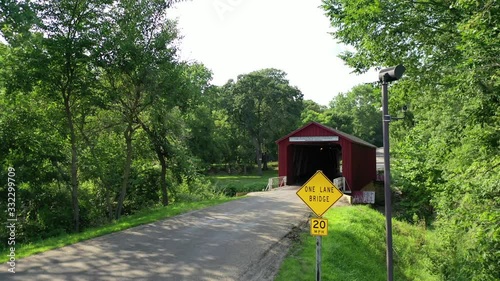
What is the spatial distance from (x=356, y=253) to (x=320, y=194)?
14.2 feet

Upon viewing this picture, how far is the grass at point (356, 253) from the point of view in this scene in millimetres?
7633

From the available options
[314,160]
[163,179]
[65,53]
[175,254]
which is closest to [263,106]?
[314,160]

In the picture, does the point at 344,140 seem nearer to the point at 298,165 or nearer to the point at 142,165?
the point at 298,165

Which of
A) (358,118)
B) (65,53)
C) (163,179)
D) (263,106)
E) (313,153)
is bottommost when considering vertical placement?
(163,179)

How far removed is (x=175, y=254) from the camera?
762cm

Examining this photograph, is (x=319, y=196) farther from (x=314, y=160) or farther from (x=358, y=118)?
(x=358, y=118)

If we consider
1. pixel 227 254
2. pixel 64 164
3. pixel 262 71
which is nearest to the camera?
pixel 227 254

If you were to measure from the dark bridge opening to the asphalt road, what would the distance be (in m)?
14.7

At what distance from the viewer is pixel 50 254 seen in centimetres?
744

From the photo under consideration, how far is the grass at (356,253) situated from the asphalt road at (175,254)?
501mm

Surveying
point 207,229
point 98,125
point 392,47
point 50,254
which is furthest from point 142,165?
point 392,47

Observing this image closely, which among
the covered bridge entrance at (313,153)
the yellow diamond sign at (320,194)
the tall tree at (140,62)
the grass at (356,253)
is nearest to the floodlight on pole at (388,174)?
the yellow diamond sign at (320,194)

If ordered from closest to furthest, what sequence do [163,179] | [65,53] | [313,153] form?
[65,53] < [163,179] < [313,153]

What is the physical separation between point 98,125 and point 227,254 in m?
9.54
